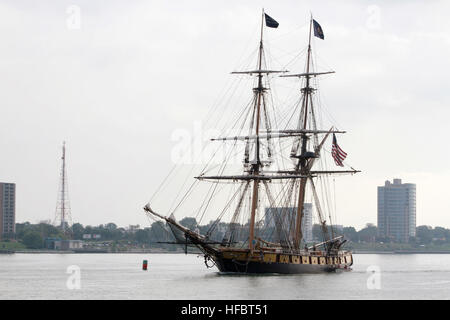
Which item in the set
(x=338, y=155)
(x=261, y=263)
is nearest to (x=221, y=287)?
(x=261, y=263)

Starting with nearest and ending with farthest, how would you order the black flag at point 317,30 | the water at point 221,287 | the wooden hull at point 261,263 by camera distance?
the water at point 221,287, the wooden hull at point 261,263, the black flag at point 317,30

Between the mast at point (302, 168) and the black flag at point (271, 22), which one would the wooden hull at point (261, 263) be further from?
the black flag at point (271, 22)

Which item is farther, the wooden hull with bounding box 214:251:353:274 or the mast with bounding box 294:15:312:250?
the mast with bounding box 294:15:312:250

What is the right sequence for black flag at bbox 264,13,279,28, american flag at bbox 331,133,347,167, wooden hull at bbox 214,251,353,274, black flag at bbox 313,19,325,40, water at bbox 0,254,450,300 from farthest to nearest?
american flag at bbox 331,133,347,167 < black flag at bbox 313,19,325,40 < wooden hull at bbox 214,251,353,274 < black flag at bbox 264,13,279,28 < water at bbox 0,254,450,300

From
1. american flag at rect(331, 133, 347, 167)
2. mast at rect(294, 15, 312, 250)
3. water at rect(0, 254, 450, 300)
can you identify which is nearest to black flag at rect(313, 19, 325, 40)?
mast at rect(294, 15, 312, 250)

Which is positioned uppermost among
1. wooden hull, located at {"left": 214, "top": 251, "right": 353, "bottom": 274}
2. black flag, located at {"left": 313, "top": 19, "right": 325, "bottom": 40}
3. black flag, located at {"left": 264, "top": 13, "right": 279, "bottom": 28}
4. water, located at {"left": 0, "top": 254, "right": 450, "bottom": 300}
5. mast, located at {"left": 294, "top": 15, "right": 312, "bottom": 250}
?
black flag, located at {"left": 313, "top": 19, "right": 325, "bottom": 40}

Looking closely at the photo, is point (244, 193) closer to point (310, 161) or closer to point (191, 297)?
point (310, 161)

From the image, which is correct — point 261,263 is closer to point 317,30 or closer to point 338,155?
point 338,155

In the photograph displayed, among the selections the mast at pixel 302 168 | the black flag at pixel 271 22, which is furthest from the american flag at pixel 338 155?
the black flag at pixel 271 22

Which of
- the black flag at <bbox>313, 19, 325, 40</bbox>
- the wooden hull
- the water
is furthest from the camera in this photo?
the black flag at <bbox>313, 19, 325, 40</bbox>

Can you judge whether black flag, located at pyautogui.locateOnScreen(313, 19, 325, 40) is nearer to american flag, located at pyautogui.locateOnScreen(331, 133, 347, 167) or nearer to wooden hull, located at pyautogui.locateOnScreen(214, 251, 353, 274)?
american flag, located at pyautogui.locateOnScreen(331, 133, 347, 167)

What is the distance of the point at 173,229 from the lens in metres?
113
